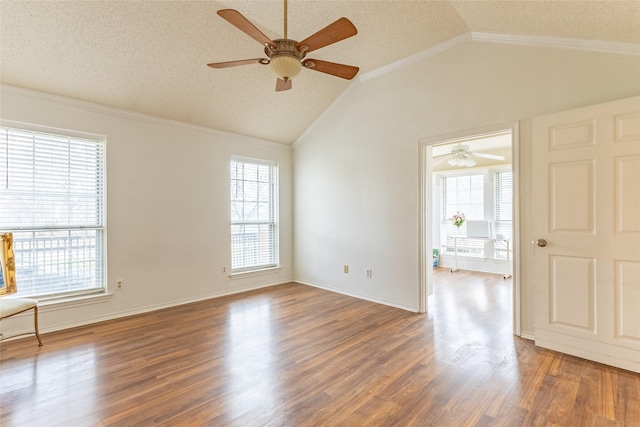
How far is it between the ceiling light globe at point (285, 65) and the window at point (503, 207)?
5885 mm

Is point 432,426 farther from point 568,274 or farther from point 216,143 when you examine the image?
point 216,143

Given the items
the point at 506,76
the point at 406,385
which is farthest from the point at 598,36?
the point at 406,385

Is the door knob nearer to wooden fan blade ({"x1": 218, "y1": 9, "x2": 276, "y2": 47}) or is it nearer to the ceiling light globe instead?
the ceiling light globe

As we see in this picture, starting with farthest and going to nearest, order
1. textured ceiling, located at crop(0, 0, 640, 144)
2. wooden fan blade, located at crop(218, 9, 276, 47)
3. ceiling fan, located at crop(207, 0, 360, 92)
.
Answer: textured ceiling, located at crop(0, 0, 640, 144) < ceiling fan, located at crop(207, 0, 360, 92) < wooden fan blade, located at crop(218, 9, 276, 47)

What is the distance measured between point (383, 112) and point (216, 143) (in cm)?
256

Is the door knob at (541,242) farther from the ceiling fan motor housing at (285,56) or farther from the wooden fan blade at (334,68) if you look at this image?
the ceiling fan motor housing at (285,56)

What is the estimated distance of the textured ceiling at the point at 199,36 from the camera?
262 cm

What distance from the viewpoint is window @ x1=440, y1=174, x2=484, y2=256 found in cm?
681

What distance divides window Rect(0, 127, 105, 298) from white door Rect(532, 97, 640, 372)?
4857 mm

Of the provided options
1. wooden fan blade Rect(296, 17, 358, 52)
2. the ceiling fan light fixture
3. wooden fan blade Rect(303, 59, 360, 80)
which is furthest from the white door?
the ceiling fan light fixture

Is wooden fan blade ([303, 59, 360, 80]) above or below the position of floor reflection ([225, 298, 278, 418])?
above

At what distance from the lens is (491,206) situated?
6.59m

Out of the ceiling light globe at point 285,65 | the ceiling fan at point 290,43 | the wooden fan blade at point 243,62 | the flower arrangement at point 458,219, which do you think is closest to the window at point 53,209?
the wooden fan blade at point 243,62

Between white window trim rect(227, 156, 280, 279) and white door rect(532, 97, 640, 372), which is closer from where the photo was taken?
white door rect(532, 97, 640, 372)
